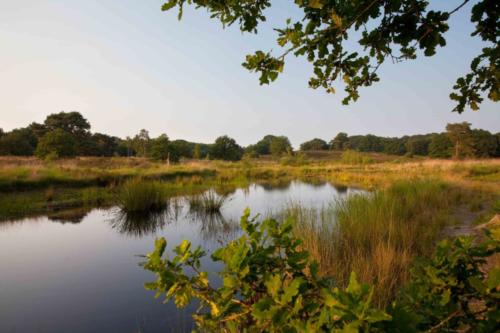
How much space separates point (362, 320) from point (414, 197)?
8.86 meters

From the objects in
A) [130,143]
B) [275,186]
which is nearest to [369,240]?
[275,186]

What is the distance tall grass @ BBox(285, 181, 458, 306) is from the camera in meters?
3.18

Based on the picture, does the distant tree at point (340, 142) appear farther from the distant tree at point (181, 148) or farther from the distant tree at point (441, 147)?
the distant tree at point (181, 148)

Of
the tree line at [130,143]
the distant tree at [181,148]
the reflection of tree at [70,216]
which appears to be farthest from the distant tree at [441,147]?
the reflection of tree at [70,216]

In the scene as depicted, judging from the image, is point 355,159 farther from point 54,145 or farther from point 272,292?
point 272,292

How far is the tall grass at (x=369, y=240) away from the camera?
318 cm

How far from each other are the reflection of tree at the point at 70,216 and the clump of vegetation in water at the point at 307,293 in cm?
857

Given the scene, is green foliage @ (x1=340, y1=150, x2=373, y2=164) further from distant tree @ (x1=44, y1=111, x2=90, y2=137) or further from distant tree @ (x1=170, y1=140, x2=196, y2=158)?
distant tree @ (x1=44, y1=111, x2=90, y2=137)

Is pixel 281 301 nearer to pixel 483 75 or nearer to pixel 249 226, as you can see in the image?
pixel 249 226

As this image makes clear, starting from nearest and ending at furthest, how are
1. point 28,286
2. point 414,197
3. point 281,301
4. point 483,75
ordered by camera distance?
point 281,301 → point 483,75 → point 28,286 → point 414,197

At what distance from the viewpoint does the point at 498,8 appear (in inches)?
52.9

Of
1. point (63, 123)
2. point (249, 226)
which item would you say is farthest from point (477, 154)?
point (63, 123)

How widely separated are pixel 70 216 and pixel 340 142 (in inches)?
3954

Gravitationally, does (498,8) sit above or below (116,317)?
above
